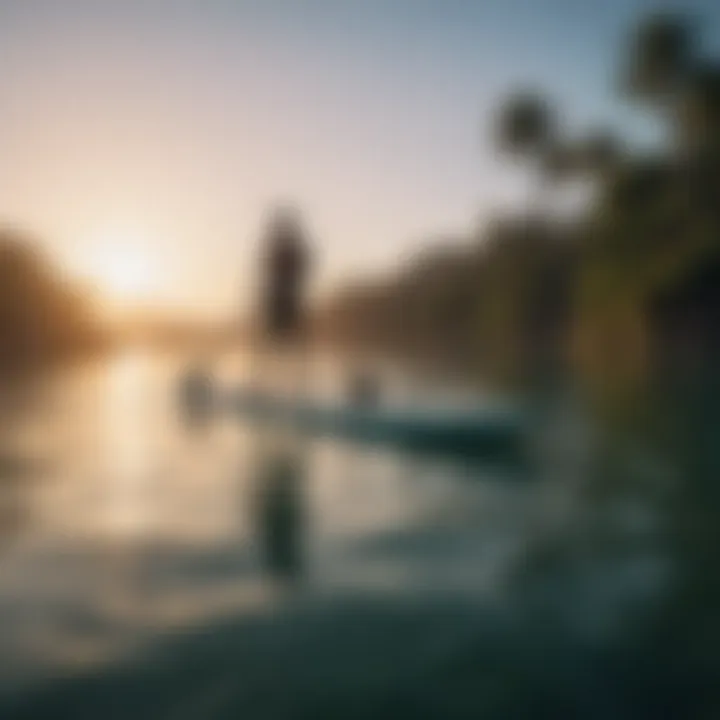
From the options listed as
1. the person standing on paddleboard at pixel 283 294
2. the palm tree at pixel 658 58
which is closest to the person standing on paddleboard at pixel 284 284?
the person standing on paddleboard at pixel 283 294

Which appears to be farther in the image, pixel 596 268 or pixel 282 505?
pixel 596 268

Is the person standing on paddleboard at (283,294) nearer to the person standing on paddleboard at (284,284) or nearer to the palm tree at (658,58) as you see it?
the person standing on paddleboard at (284,284)

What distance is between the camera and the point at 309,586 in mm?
2154

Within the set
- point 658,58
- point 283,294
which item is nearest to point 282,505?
point 283,294

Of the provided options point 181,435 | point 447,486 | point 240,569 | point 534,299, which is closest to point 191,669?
point 240,569

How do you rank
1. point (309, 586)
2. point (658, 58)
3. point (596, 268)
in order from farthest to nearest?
1. point (596, 268)
2. point (658, 58)
3. point (309, 586)

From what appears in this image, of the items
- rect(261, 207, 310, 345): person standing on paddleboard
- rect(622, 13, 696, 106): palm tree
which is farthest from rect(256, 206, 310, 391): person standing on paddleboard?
rect(622, 13, 696, 106): palm tree

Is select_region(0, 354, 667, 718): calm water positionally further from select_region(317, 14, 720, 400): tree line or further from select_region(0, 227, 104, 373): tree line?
select_region(317, 14, 720, 400): tree line

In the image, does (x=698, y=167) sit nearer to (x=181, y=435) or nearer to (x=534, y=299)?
(x=534, y=299)

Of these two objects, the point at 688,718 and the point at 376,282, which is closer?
the point at 688,718

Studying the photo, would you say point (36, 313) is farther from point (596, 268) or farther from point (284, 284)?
point (596, 268)

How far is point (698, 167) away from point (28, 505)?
4723 mm

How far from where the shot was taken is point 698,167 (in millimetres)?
5453

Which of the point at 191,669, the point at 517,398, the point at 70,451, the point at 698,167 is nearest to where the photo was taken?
the point at 191,669
